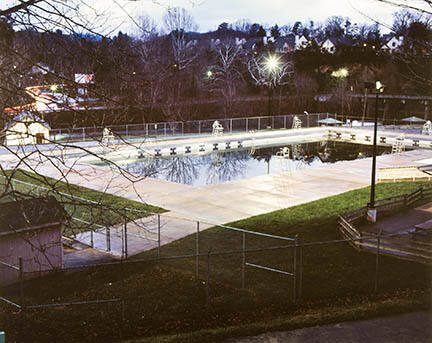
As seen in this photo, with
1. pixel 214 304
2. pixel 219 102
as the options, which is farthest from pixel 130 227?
pixel 219 102

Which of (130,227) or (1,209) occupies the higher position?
(1,209)

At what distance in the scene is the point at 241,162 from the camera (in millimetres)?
35750

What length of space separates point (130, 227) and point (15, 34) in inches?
489

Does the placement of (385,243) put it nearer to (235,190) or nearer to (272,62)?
(235,190)

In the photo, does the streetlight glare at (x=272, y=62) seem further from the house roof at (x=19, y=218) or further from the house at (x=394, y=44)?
the house roof at (x=19, y=218)

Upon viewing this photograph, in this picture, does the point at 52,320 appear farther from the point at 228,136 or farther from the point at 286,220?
the point at 228,136

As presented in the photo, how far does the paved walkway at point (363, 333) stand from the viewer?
380 inches

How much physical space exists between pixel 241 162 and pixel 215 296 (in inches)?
939

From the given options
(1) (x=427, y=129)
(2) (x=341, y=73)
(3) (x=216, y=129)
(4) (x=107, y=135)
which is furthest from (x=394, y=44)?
(2) (x=341, y=73)

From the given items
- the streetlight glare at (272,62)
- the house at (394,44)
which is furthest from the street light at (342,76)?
the streetlight glare at (272,62)

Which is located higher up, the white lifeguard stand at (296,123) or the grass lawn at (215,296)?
the white lifeguard stand at (296,123)

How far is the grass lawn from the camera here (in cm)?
1020

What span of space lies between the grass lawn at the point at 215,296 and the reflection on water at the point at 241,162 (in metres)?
13.2

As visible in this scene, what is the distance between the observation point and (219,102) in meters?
65.9
